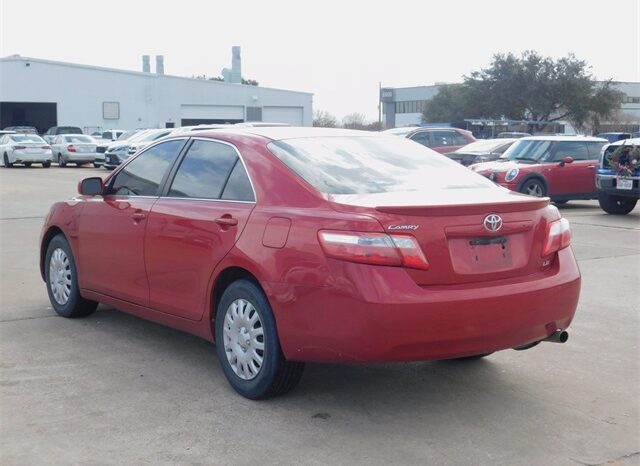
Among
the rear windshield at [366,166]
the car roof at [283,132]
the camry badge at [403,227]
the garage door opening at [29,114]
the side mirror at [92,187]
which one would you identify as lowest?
the camry badge at [403,227]

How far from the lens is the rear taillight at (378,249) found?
14.7 feet

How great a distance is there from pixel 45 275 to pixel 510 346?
14.1ft

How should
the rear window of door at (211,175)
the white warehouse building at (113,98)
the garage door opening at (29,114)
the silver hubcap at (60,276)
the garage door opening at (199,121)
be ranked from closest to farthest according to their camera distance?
the rear window of door at (211,175), the silver hubcap at (60,276), the white warehouse building at (113,98), the garage door opening at (29,114), the garage door opening at (199,121)

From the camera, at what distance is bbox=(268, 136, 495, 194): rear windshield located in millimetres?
5129

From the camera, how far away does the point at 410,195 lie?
496 centimetres

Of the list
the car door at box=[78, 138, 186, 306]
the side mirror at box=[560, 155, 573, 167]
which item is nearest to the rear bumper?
the car door at box=[78, 138, 186, 306]

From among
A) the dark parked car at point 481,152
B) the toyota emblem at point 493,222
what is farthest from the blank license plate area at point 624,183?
the toyota emblem at point 493,222

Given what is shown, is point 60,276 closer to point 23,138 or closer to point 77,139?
point 23,138

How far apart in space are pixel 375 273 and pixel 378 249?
0.41 feet

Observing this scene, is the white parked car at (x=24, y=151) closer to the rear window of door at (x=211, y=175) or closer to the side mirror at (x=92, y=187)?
the side mirror at (x=92, y=187)

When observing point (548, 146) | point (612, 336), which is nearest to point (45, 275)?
point (612, 336)

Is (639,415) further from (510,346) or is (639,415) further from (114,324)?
(114,324)

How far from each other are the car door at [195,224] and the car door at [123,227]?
0.53 ft

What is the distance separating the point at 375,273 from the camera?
4469mm
